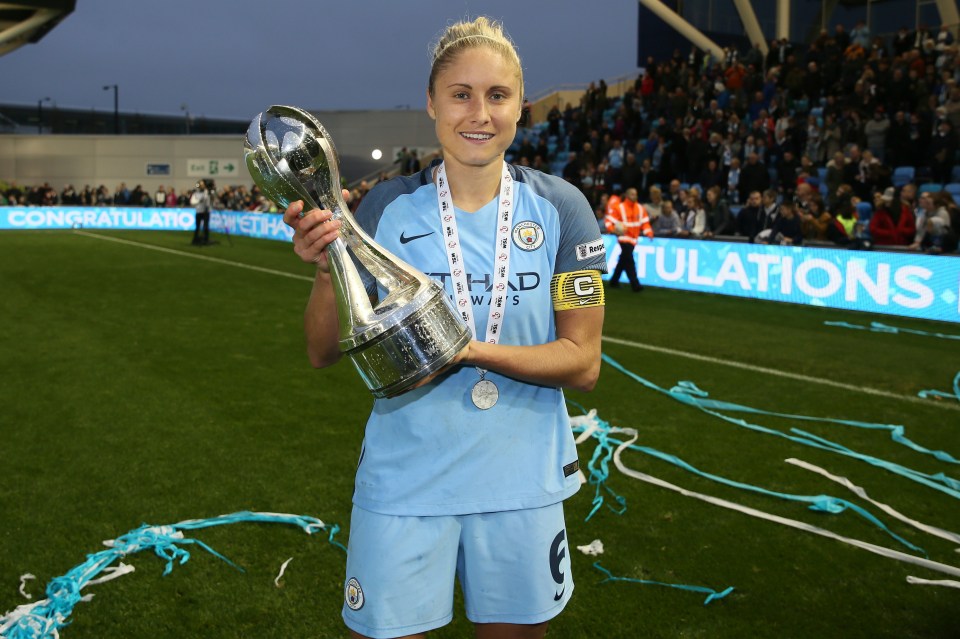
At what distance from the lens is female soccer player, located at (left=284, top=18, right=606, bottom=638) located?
1.85m

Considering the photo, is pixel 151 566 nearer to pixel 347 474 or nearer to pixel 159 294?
pixel 347 474

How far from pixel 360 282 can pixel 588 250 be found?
543 millimetres

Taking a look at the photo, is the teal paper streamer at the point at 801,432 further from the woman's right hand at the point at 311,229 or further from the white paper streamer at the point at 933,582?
the woman's right hand at the point at 311,229

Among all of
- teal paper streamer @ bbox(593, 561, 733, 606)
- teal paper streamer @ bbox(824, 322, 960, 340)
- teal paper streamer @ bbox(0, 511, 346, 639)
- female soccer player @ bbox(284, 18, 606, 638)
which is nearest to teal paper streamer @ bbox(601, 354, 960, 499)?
teal paper streamer @ bbox(593, 561, 733, 606)

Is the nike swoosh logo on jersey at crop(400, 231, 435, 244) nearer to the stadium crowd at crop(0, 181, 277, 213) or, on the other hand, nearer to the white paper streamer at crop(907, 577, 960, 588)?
the white paper streamer at crop(907, 577, 960, 588)

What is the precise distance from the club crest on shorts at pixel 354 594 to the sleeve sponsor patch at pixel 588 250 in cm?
86

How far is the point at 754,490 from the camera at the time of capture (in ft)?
16.2

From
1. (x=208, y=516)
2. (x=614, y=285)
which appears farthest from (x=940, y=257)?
(x=208, y=516)

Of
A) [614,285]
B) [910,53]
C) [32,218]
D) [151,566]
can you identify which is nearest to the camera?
[151,566]

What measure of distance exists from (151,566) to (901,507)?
3839 mm

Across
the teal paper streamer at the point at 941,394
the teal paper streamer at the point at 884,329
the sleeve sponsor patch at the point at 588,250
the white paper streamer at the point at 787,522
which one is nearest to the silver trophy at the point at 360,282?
the sleeve sponsor patch at the point at 588,250

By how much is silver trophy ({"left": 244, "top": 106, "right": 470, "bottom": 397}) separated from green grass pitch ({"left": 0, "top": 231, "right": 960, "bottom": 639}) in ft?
6.98

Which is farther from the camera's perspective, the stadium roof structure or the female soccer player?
the stadium roof structure

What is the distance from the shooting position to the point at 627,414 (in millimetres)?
6488
